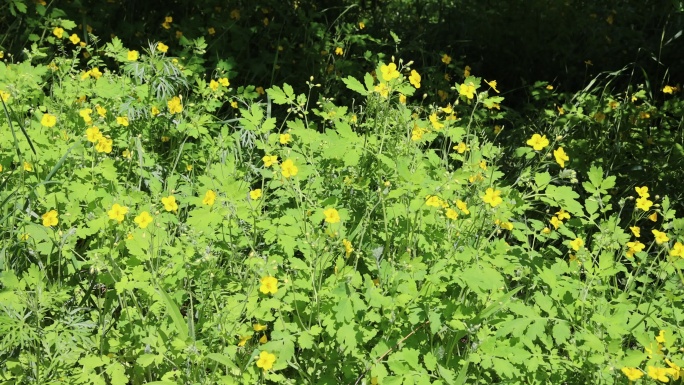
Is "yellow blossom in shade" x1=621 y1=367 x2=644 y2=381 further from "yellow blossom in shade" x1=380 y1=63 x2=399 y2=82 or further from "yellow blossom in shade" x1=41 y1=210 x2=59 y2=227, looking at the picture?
"yellow blossom in shade" x1=41 y1=210 x2=59 y2=227

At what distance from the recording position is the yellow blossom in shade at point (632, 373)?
194 centimetres

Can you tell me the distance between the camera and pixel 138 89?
3121 millimetres

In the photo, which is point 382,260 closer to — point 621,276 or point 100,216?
point 100,216

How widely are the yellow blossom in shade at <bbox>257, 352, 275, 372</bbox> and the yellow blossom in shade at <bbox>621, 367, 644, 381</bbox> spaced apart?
3.13 ft

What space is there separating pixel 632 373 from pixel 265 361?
992 millimetres

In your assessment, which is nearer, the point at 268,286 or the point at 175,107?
the point at 268,286

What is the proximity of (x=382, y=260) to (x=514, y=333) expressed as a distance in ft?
1.49

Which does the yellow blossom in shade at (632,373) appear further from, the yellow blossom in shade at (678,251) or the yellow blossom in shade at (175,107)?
the yellow blossom in shade at (175,107)

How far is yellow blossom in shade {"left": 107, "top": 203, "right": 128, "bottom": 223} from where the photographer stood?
2.09 metres

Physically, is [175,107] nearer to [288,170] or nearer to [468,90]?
[288,170]

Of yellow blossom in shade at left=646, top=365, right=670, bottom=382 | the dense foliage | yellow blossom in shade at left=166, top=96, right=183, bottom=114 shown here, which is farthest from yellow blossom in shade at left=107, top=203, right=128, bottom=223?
yellow blossom in shade at left=646, top=365, right=670, bottom=382

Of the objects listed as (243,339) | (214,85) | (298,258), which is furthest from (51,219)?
(214,85)

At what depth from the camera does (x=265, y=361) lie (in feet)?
6.15

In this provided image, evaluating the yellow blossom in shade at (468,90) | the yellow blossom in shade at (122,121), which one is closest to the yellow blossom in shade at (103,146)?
the yellow blossom in shade at (122,121)
